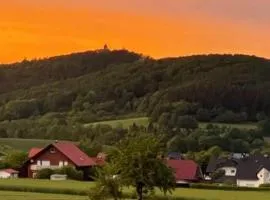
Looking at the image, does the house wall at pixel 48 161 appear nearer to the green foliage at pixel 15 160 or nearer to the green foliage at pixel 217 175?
the green foliage at pixel 15 160

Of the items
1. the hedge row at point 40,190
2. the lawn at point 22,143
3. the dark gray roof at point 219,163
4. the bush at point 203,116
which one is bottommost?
the dark gray roof at point 219,163

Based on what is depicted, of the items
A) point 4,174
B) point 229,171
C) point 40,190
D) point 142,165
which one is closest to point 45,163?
point 4,174

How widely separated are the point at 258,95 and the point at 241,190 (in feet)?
415

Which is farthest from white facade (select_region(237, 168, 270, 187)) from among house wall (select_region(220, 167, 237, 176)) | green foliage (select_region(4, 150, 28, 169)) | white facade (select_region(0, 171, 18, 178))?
white facade (select_region(0, 171, 18, 178))

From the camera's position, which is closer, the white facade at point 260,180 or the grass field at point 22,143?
the white facade at point 260,180

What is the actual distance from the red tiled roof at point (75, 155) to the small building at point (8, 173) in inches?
254

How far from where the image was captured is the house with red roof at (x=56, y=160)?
89419mm

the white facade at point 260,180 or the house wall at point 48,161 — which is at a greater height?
the house wall at point 48,161

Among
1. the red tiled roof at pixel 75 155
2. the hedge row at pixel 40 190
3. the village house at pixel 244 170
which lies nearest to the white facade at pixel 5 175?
the red tiled roof at pixel 75 155

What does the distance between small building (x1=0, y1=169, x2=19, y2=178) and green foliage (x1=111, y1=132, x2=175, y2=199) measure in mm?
42366

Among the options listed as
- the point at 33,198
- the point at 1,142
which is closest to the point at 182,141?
the point at 1,142

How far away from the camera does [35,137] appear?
157 metres

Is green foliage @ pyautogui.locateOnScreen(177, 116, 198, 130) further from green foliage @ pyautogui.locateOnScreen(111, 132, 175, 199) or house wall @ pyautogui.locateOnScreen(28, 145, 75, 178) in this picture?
green foliage @ pyautogui.locateOnScreen(111, 132, 175, 199)

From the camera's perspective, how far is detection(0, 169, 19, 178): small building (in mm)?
84556
